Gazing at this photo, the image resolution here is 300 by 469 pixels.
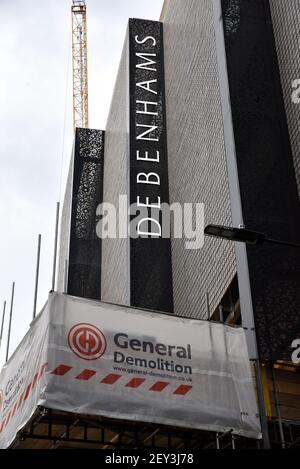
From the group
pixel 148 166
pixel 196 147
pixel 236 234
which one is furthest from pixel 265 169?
pixel 148 166

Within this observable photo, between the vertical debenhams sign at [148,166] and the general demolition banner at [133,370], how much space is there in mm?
12508

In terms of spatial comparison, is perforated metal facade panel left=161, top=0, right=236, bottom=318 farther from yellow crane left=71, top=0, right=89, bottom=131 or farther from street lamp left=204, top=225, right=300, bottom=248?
yellow crane left=71, top=0, right=89, bottom=131

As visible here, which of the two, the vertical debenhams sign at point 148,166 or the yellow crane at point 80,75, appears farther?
the yellow crane at point 80,75

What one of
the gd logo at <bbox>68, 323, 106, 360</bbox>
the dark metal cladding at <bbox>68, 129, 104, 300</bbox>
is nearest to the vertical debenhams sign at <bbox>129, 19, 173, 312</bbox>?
the dark metal cladding at <bbox>68, 129, 104, 300</bbox>

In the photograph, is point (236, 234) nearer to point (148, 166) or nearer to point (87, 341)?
point (87, 341)

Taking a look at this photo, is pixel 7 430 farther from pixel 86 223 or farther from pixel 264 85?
pixel 86 223

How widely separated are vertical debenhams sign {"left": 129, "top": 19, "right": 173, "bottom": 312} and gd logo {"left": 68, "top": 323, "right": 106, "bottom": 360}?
13.3 metres

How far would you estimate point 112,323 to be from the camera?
15016 mm

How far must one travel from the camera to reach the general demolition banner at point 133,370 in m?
14.1

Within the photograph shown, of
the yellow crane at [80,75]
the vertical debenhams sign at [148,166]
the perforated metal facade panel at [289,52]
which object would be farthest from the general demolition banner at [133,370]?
the yellow crane at [80,75]

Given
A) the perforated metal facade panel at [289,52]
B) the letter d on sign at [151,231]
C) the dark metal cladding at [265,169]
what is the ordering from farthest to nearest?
the letter d on sign at [151,231], the perforated metal facade panel at [289,52], the dark metal cladding at [265,169]

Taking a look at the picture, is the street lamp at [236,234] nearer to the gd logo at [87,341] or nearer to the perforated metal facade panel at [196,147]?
the gd logo at [87,341]

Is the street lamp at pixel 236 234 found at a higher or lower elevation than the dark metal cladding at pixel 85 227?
lower
